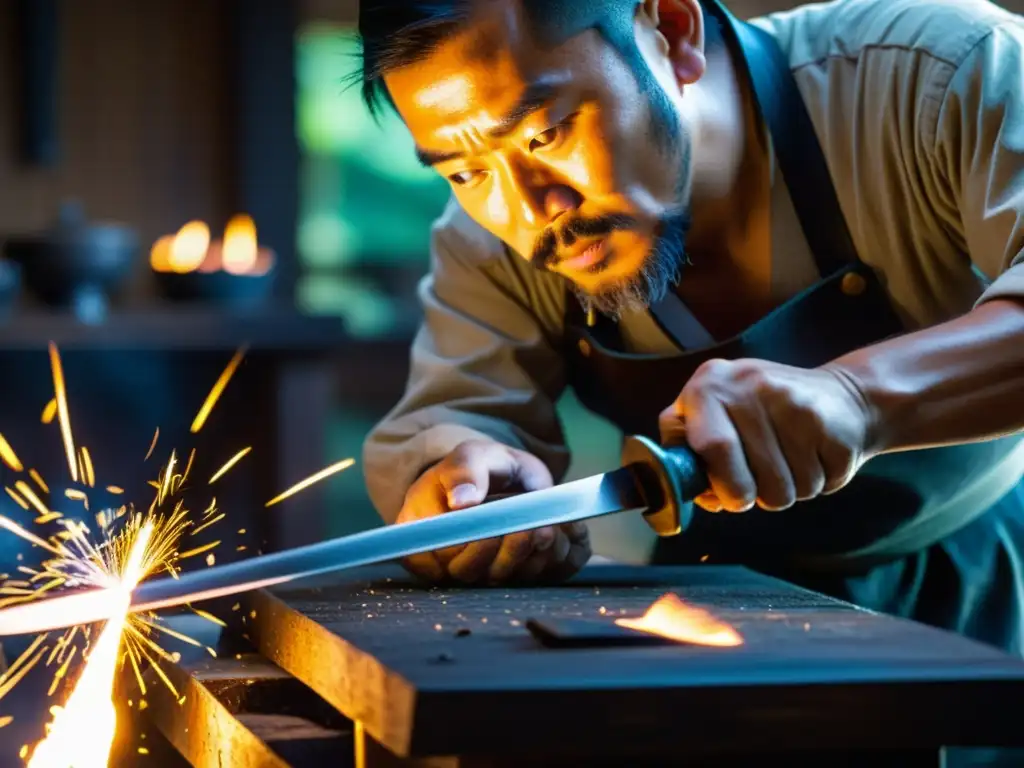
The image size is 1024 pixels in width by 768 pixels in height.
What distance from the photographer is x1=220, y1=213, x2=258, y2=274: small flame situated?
357cm

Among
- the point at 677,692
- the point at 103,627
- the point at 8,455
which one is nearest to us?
the point at 677,692

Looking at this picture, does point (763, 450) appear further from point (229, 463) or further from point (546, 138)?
point (229, 463)

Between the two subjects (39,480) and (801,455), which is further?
(39,480)

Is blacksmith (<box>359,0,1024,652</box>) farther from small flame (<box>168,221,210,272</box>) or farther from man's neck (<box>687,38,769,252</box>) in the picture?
small flame (<box>168,221,210,272</box>)

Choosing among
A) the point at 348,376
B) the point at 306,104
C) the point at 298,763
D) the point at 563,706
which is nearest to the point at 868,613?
the point at 563,706

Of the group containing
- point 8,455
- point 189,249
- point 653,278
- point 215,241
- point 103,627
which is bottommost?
point 103,627

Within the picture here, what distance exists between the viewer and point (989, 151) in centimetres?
149

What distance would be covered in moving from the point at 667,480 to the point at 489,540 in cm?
30

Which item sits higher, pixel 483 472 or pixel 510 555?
pixel 483 472

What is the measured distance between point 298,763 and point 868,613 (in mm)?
513

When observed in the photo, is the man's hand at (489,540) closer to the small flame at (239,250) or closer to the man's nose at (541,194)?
the man's nose at (541,194)

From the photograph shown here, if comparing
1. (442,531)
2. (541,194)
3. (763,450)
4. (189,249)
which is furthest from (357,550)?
(189,249)

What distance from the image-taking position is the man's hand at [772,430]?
1.30 meters

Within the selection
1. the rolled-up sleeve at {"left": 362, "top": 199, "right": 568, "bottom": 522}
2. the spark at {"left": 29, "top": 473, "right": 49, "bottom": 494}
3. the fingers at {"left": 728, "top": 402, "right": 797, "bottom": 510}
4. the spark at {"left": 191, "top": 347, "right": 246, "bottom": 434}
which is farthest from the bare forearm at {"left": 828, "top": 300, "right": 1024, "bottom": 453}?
the spark at {"left": 29, "top": 473, "right": 49, "bottom": 494}
